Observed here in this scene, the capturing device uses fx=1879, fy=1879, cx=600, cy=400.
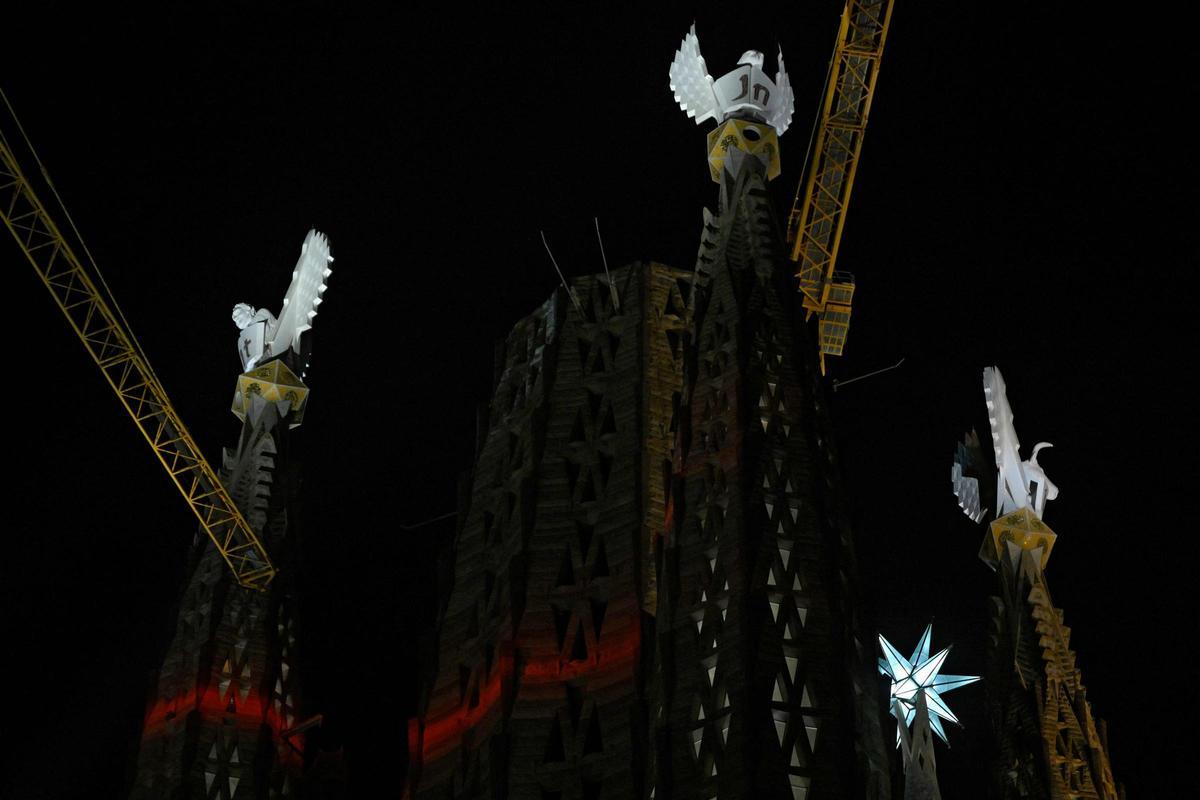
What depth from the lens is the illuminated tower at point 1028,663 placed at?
60.3 metres

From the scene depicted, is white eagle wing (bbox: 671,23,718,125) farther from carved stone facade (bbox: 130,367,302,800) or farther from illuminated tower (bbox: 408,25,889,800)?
carved stone facade (bbox: 130,367,302,800)

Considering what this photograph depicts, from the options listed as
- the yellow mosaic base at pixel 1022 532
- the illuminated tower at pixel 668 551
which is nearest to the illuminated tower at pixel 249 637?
the illuminated tower at pixel 668 551

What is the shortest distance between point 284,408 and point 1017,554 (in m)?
26.0

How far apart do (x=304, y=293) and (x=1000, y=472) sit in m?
26.1

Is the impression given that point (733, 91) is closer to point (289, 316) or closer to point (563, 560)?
point (563, 560)

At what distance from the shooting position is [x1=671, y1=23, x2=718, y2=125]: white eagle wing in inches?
2247

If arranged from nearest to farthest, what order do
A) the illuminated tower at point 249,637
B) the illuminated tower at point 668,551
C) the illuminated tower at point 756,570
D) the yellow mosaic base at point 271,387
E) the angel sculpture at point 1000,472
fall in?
the illuminated tower at point 756,570 < the illuminated tower at point 668,551 < the illuminated tower at point 249,637 < the yellow mosaic base at point 271,387 < the angel sculpture at point 1000,472

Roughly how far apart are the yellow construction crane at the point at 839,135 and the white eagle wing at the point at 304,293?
21.0 meters

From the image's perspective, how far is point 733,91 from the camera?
5647 cm

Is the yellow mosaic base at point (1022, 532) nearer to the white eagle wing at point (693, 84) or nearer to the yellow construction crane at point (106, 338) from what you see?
the white eagle wing at point (693, 84)

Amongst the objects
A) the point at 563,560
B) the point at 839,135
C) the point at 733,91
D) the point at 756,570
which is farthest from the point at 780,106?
the point at 839,135

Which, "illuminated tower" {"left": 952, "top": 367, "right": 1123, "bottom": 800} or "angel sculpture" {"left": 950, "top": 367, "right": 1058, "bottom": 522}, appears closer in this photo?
"illuminated tower" {"left": 952, "top": 367, "right": 1123, "bottom": 800}

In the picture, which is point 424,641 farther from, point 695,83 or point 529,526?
point 695,83

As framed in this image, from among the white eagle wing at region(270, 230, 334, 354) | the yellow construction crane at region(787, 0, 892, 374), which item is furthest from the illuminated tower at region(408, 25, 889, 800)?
the yellow construction crane at region(787, 0, 892, 374)
